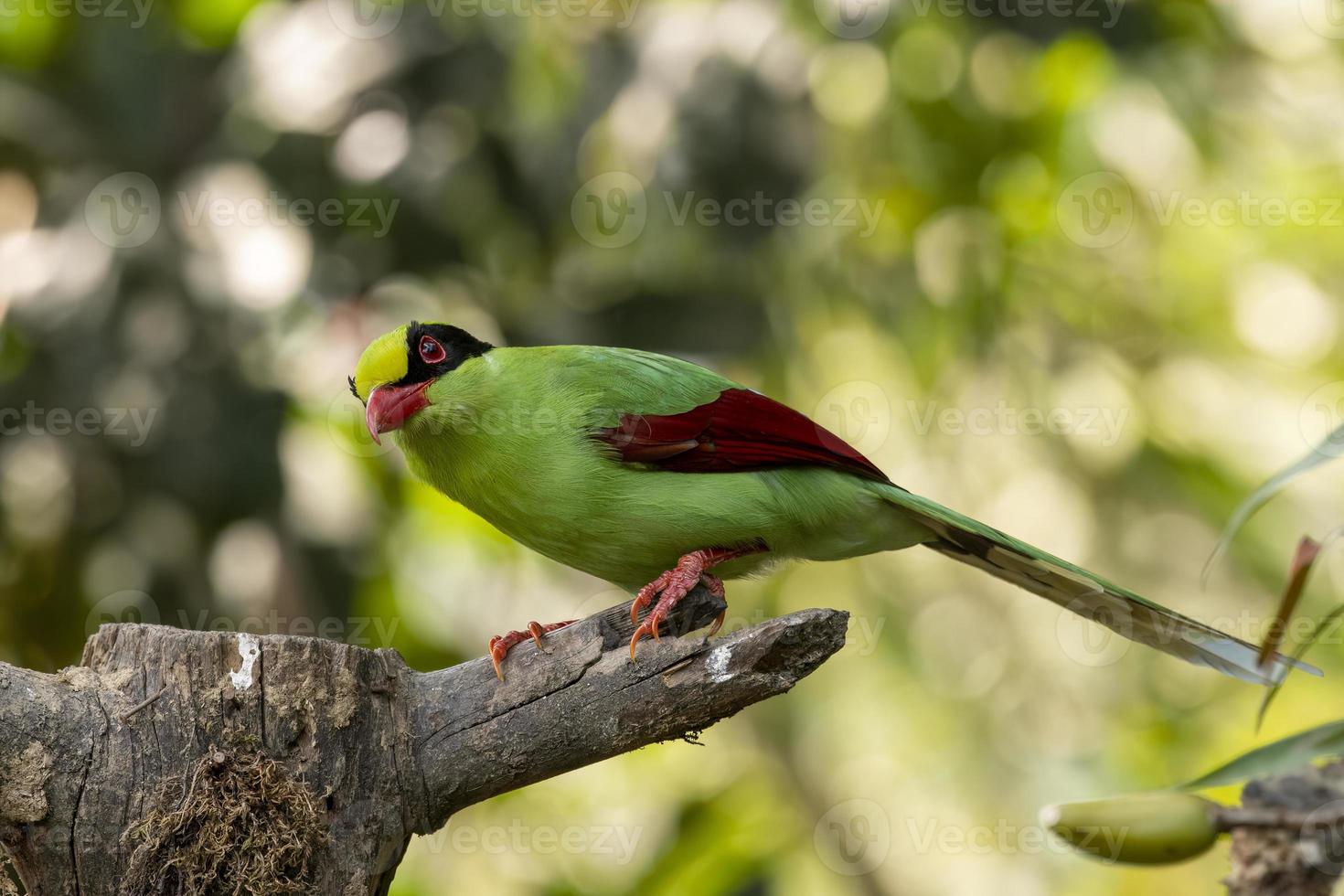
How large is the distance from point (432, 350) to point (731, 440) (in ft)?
3.06

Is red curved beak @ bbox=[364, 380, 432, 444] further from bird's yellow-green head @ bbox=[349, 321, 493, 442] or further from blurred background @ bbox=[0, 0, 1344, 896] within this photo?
blurred background @ bbox=[0, 0, 1344, 896]

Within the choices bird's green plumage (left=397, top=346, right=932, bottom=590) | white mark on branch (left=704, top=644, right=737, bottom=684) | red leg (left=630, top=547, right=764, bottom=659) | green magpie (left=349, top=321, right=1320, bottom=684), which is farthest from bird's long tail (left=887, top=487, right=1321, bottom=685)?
white mark on branch (left=704, top=644, right=737, bottom=684)

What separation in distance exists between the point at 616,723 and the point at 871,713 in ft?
15.7

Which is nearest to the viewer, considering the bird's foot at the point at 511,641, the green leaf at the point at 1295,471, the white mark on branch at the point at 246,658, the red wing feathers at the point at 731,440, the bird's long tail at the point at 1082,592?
the green leaf at the point at 1295,471

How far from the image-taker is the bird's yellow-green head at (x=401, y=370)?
11.8 feet

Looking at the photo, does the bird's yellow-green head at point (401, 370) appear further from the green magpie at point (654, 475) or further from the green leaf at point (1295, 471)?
the green leaf at point (1295, 471)

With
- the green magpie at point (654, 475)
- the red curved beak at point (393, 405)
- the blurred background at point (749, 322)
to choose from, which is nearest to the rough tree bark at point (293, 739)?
the green magpie at point (654, 475)

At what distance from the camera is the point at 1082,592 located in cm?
356

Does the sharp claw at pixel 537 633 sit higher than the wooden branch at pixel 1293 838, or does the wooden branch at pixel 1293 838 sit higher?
the wooden branch at pixel 1293 838

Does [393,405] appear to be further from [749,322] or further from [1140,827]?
[1140,827]

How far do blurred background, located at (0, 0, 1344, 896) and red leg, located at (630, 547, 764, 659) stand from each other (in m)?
1.66

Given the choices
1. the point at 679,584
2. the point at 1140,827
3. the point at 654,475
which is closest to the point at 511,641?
the point at 679,584

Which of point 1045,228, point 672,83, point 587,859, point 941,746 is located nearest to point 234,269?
point 672,83

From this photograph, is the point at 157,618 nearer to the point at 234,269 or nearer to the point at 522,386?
the point at 234,269
